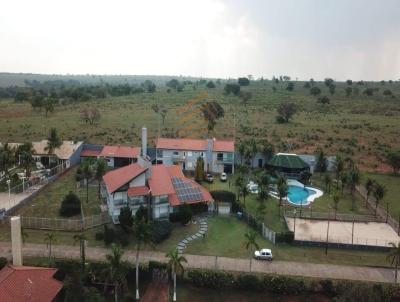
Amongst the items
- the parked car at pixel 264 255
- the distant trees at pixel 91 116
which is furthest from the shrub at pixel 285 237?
the distant trees at pixel 91 116

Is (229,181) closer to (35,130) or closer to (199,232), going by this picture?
(199,232)

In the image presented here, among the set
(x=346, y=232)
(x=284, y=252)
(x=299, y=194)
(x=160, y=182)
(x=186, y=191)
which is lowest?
(x=284, y=252)

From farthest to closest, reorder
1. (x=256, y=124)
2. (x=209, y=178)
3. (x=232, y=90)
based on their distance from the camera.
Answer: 1. (x=232, y=90)
2. (x=256, y=124)
3. (x=209, y=178)

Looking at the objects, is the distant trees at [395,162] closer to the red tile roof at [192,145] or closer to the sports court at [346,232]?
the sports court at [346,232]

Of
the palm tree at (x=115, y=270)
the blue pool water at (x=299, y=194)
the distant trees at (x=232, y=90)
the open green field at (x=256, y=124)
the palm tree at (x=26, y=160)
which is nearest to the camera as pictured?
the palm tree at (x=115, y=270)

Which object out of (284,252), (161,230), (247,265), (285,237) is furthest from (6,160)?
(284,252)

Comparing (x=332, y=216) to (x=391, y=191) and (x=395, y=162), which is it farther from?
(x=395, y=162)
